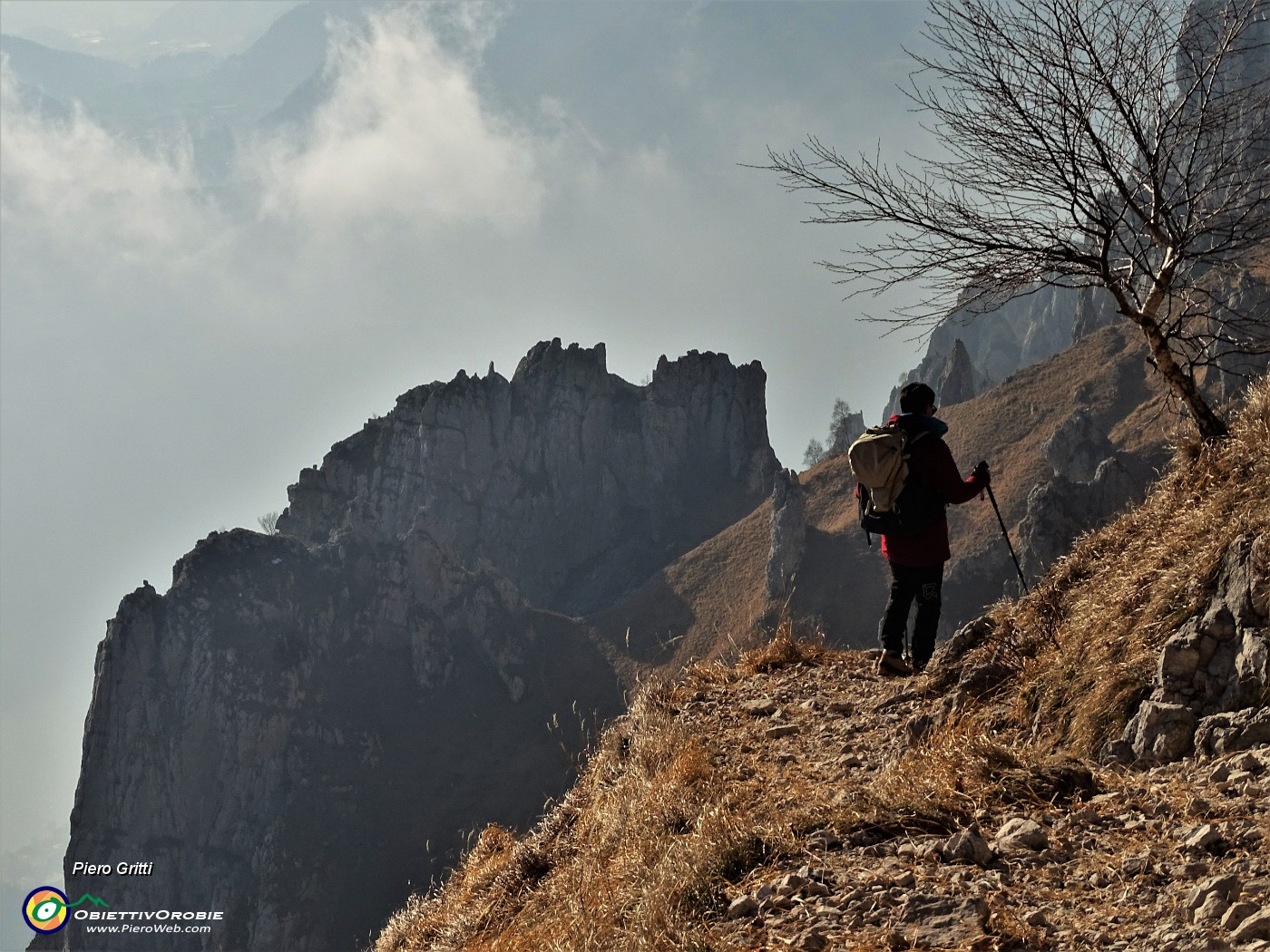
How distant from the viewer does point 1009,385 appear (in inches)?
3487

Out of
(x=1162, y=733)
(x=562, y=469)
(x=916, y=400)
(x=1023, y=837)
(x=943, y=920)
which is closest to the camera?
(x=943, y=920)

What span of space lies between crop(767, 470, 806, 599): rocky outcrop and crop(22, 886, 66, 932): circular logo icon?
2516 inches

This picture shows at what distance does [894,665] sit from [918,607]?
20.3 inches

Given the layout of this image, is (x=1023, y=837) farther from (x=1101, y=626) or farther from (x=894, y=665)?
(x=894, y=665)

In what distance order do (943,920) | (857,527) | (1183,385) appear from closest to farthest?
1. (943,920)
2. (1183,385)
3. (857,527)

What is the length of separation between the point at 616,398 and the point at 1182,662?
12216 cm

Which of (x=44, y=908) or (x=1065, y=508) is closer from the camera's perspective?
Result: (x=44, y=908)

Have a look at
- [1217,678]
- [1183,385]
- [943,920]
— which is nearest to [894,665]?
[1183,385]

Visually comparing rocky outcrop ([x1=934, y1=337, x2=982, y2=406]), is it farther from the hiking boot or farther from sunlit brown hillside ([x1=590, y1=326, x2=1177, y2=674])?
the hiking boot

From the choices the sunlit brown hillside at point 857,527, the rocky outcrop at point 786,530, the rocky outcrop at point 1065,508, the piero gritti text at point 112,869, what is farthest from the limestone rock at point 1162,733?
the piero gritti text at point 112,869

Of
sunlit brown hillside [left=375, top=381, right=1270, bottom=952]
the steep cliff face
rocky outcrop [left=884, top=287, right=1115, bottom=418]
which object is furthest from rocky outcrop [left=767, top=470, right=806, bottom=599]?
sunlit brown hillside [left=375, top=381, right=1270, bottom=952]

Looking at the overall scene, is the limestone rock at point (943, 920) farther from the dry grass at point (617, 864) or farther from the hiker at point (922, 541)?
the hiker at point (922, 541)

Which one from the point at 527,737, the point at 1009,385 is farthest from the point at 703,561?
the point at 1009,385

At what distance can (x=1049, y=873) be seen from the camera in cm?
379
